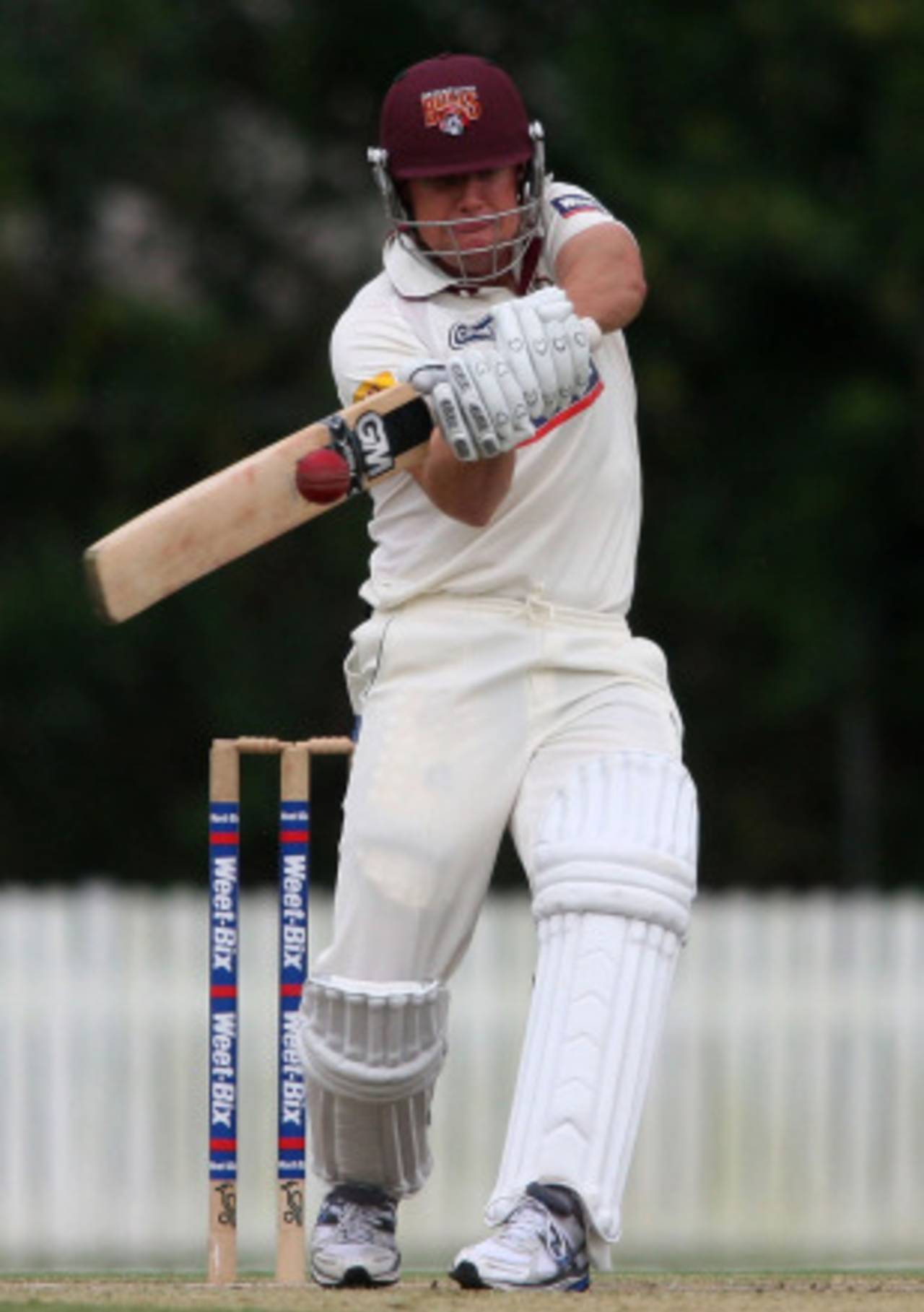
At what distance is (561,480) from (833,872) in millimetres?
9635

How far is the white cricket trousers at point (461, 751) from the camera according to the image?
5.08 meters

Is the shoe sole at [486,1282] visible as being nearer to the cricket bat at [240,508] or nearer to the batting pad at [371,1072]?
the batting pad at [371,1072]

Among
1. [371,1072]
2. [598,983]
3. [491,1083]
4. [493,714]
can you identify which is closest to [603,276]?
[493,714]

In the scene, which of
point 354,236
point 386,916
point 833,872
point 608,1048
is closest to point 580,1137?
point 608,1048

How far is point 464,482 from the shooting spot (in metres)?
4.95

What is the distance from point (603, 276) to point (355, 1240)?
55.7 inches

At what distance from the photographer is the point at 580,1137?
485 centimetres

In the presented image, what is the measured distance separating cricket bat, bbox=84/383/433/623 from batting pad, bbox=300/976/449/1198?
25.5 inches

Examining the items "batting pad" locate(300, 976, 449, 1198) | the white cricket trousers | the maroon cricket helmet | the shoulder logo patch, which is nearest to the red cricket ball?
the white cricket trousers

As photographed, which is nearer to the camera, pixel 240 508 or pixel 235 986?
pixel 240 508

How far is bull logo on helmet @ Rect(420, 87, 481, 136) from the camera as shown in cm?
511

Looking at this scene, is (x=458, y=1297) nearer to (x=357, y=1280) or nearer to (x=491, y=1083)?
(x=357, y=1280)

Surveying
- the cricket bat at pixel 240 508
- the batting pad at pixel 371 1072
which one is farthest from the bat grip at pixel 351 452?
the batting pad at pixel 371 1072

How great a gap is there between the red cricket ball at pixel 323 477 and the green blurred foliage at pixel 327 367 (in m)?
8.37
